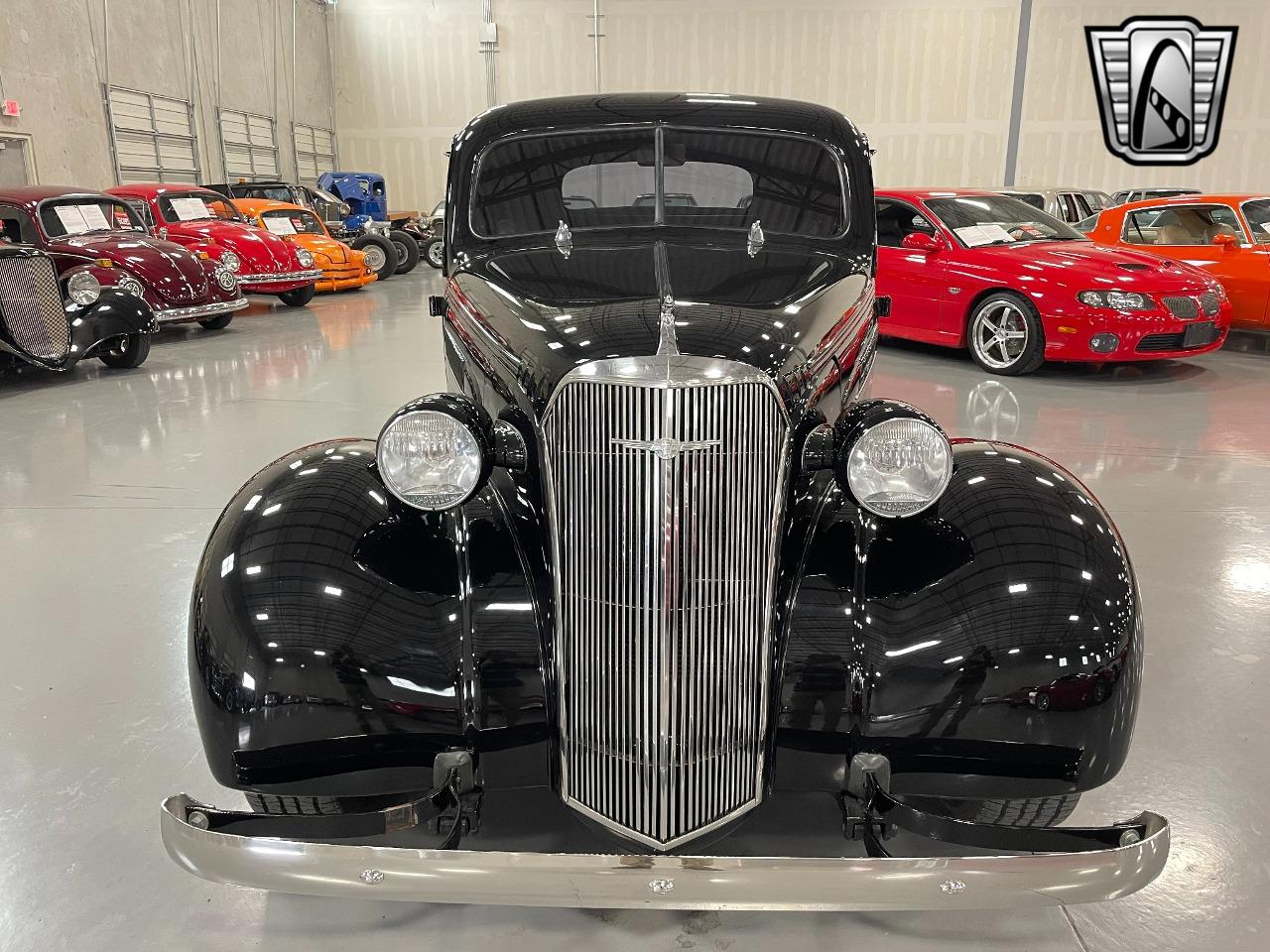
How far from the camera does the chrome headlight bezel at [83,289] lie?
24.4ft

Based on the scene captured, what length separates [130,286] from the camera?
8.34 metres

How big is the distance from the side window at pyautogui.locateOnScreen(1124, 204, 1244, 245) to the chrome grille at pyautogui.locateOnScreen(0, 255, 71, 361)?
30.6 feet

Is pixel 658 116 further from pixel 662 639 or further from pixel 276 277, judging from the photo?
pixel 276 277

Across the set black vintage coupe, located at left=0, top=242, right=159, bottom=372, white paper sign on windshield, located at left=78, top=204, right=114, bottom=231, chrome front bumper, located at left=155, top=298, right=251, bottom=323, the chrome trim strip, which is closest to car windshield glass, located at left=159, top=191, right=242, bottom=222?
the chrome trim strip

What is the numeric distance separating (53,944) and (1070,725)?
1.99 m

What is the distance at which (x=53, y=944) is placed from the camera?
6.06 ft

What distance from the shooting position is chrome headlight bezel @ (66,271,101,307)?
24.4ft

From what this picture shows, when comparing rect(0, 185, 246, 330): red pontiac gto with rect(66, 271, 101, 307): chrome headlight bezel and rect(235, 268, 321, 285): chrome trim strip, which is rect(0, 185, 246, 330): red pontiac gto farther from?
rect(235, 268, 321, 285): chrome trim strip

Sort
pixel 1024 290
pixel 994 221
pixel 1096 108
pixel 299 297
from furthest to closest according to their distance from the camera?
pixel 1096 108
pixel 299 297
pixel 994 221
pixel 1024 290

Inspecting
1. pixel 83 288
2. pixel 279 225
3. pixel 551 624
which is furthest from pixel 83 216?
pixel 551 624

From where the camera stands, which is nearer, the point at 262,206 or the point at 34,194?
the point at 34,194

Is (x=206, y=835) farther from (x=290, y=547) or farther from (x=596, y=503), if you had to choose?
(x=596, y=503)

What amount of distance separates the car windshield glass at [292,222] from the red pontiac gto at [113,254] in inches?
133

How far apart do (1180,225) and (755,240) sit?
8.21m
